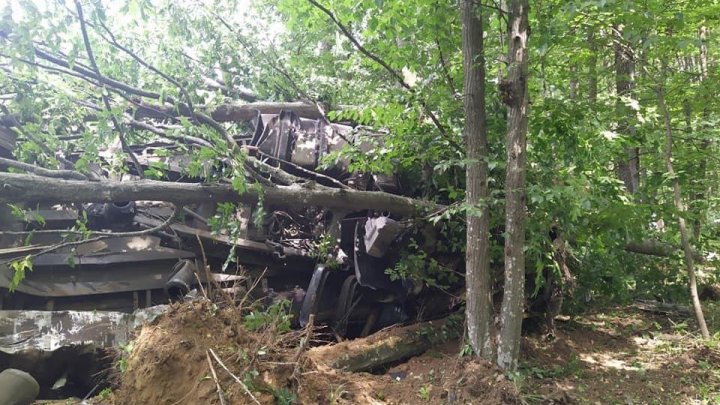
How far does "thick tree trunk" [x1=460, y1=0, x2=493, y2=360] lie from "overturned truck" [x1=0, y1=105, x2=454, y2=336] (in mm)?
1290

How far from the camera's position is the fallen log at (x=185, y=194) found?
13.3 feet

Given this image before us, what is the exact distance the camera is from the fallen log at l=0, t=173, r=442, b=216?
4.06 meters

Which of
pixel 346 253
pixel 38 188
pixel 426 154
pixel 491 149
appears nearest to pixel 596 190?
pixel 491 149

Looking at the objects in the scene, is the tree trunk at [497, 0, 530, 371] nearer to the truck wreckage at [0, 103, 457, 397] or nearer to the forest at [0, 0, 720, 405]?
the forest at [0, 0, 720, 405]

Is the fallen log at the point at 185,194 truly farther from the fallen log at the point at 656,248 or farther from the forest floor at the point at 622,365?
the fallen log at the point at 656,248

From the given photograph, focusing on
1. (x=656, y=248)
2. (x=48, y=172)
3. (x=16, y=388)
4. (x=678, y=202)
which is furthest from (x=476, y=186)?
(x=656, y=248)

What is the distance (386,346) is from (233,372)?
7.11ft

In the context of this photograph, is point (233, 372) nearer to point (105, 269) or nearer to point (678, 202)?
point (105, 269)

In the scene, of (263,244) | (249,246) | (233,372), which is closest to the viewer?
(233,372)

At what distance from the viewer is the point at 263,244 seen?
6.55 m

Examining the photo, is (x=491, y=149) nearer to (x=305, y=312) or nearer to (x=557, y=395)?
(x=557, y=395)

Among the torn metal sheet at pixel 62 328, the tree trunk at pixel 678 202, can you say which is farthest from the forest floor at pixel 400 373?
the torn metal sheet at pixel 62 328

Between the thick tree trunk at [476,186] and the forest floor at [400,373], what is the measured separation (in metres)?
0.35

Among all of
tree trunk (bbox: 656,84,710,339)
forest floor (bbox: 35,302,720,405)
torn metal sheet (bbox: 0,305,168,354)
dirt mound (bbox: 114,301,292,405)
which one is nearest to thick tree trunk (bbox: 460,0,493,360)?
forest floor (bbox: 35,302,720,405)
